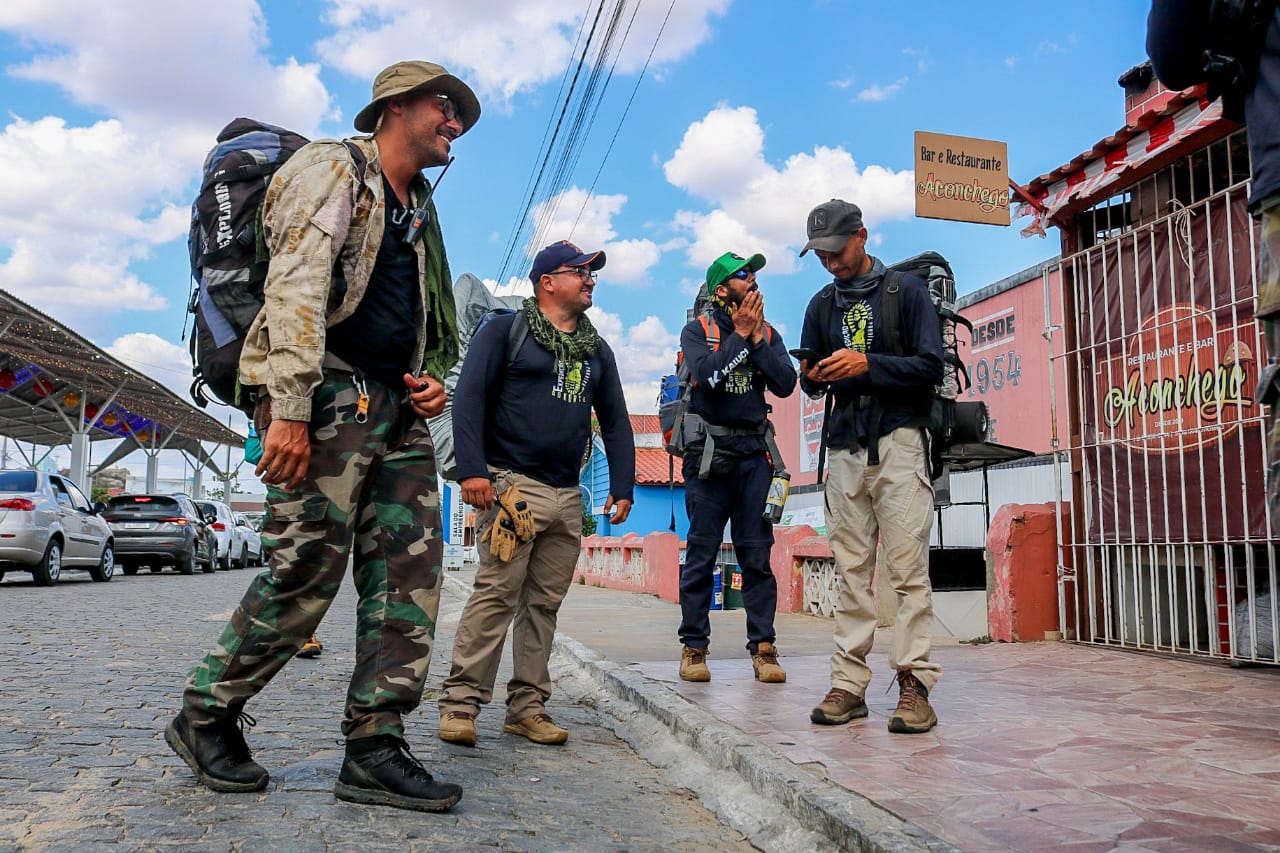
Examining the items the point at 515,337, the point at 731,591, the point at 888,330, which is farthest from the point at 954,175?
the point at 515,337

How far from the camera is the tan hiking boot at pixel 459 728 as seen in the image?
4.01 metres

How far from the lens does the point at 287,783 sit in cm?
325

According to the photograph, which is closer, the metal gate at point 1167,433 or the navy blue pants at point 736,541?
the navy blue pants at point 736,541

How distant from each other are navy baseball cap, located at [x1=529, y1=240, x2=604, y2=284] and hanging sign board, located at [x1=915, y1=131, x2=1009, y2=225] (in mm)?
6224

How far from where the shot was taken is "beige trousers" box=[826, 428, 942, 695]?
412cm

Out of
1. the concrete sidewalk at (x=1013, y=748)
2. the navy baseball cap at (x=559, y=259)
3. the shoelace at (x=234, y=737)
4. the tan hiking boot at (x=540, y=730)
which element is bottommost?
the tan hiking boot at (x=540, y=730)

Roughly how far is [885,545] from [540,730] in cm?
160

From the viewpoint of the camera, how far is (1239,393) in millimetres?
5625

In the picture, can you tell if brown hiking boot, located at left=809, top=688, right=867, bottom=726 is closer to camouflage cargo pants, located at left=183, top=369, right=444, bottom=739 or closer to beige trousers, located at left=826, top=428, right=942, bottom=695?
beige trousers, located at left=826, top=428, right=942, bottom=695

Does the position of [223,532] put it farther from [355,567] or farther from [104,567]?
[355,567]

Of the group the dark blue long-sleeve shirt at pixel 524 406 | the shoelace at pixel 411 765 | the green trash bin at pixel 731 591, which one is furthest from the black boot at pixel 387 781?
the green trash bin at pixel 731 591

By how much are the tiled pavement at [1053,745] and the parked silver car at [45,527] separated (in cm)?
1058

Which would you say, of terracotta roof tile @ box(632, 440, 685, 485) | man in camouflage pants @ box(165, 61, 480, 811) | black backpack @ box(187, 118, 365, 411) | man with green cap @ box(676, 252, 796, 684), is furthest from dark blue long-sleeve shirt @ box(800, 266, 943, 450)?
terracotta roof tile @ box(632, 440, 685, 485)

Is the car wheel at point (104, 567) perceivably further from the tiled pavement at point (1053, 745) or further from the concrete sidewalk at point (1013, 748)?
the tiled pavement at point (1053, 745)
